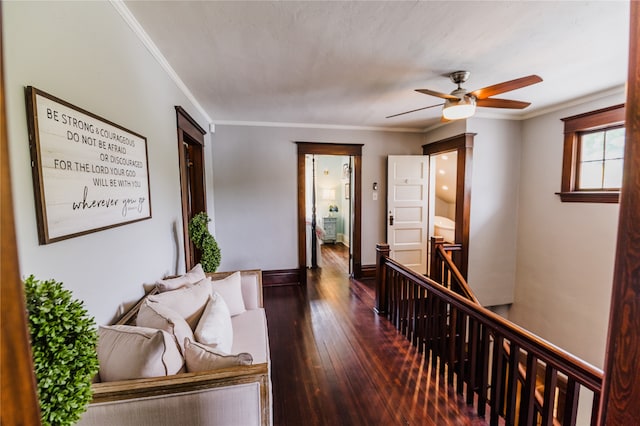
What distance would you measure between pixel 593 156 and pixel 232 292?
13.5 ft

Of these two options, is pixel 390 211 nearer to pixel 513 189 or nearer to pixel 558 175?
pixel 513 189

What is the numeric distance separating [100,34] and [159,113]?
0.68 metres

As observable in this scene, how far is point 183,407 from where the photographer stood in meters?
0.94

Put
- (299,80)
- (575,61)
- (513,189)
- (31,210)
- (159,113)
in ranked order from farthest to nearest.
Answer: (513,189) → (299,80) → (575,61) → (159,113) → (31,210)

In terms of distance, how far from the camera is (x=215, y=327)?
1.43m

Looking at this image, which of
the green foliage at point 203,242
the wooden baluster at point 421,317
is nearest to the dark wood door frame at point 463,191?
the wooden baluster at point 421,317

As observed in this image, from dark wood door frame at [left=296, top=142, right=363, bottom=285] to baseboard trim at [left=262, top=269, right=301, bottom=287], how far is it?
0.09m

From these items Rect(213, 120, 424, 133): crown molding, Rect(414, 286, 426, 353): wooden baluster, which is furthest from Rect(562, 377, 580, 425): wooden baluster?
Rect(213, 120, 424, 133): crown molding

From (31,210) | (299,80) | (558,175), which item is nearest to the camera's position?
(31,210)

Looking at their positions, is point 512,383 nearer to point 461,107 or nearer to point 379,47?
point 461,107

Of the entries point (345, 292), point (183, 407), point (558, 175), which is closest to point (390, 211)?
point (345, 292)

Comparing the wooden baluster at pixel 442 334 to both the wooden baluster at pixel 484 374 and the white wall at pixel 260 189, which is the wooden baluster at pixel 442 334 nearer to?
the wooden baluster at pixel 484 374

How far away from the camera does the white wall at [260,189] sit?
3.81 meters

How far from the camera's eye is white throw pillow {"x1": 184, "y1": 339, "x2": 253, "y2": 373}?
1.06 m
